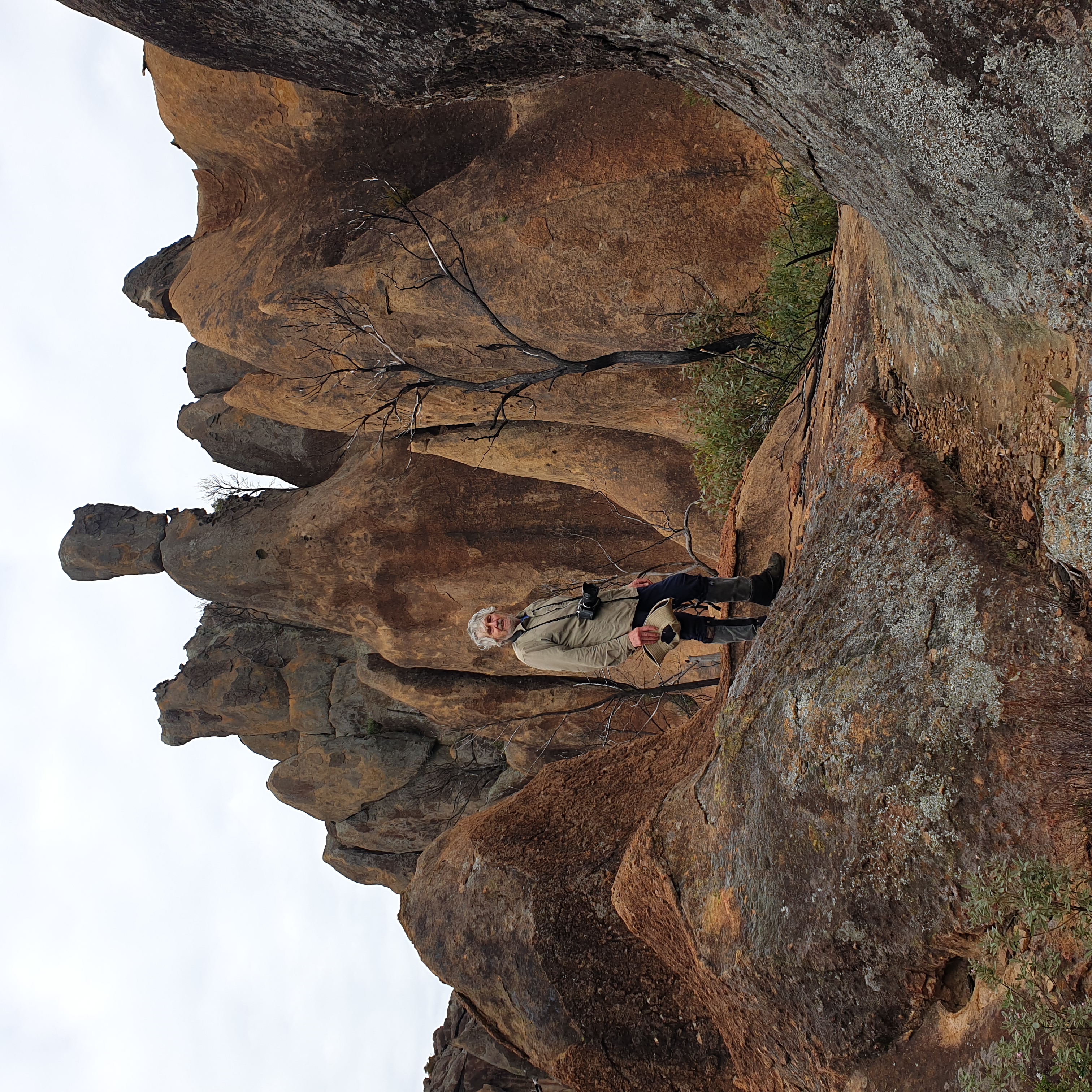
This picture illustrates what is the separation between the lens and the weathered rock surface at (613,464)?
504 inches

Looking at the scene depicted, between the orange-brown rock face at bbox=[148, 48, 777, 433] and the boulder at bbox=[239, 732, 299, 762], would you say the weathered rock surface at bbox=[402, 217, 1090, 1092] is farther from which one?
the boulder at bbox=[239, 732, 299, 762]

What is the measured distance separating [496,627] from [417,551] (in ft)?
25.9

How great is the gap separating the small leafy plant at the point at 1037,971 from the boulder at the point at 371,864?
16.3 metres

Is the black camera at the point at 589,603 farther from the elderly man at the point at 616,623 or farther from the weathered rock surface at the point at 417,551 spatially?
the weathered rock surface at the point at 417,551

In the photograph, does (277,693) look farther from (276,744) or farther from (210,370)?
(210,370)

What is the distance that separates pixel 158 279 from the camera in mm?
17531

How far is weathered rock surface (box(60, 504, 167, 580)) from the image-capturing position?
19.0 m

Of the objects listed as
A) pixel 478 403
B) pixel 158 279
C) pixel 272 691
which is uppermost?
pixel 158 279

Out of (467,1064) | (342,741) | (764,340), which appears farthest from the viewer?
(342,741)

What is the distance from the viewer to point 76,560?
19578 mm

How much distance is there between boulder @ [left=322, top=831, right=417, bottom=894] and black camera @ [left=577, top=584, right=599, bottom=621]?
12782 millimetres

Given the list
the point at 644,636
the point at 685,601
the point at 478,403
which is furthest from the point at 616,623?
the point at 478,403

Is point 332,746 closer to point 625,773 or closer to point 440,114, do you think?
point 625,773

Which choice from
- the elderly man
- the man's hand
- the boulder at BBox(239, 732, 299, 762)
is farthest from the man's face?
the boulder at BBox(239, 732, 299, 762)
